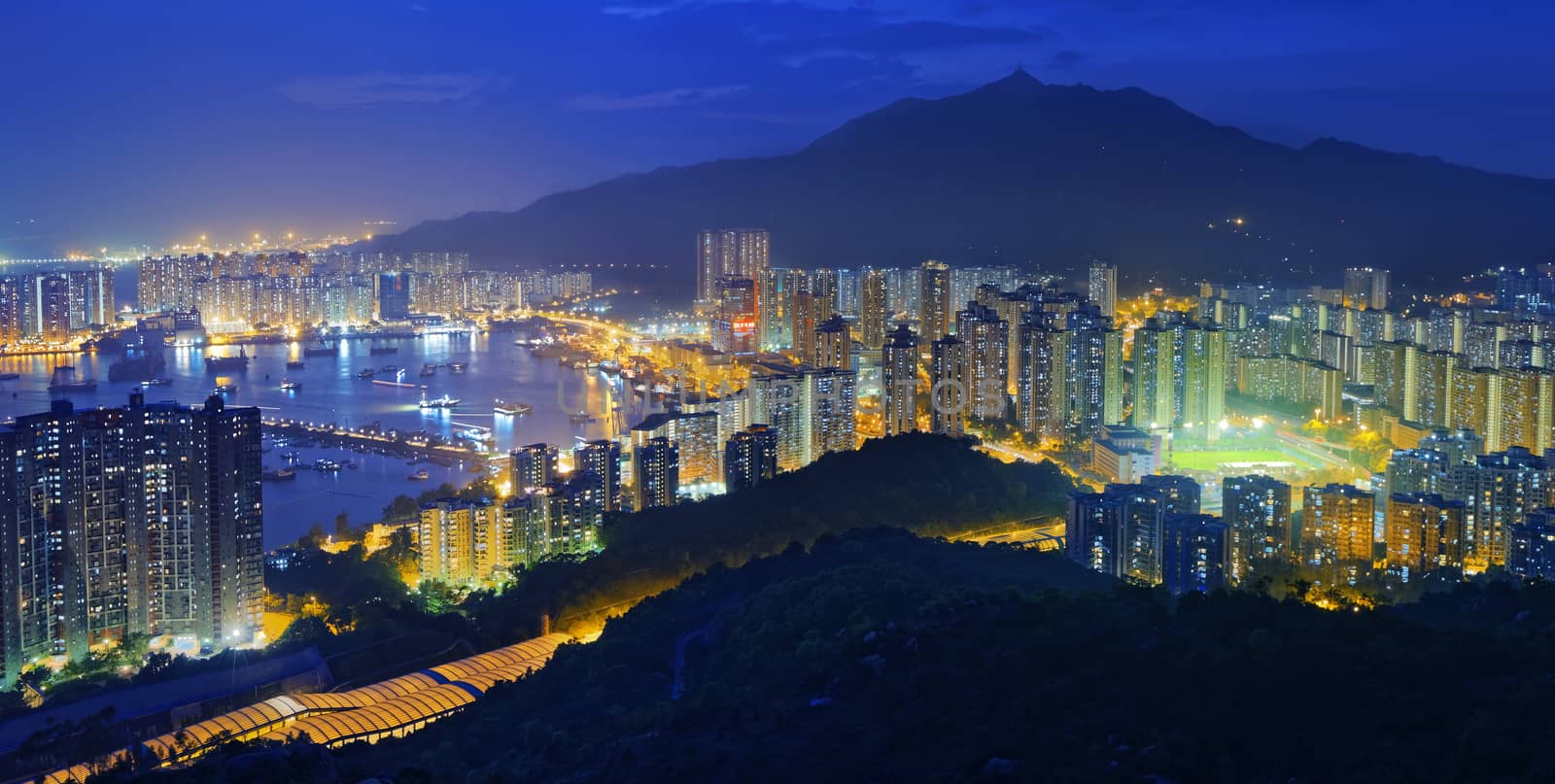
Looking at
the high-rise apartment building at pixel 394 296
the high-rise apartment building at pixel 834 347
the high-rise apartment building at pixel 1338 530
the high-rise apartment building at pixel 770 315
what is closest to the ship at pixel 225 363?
the high-rise apartment building at pixel 394 296

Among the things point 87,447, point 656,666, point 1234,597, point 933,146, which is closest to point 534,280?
point 933,146

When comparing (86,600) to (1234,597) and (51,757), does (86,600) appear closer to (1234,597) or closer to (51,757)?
(51,757)

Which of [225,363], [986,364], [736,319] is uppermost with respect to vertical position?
[736,319]

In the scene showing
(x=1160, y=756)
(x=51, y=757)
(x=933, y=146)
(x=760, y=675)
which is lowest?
(x=51, y=757)

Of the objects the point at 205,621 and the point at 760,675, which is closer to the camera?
the point at 760,675

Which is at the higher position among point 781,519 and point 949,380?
point 949,380

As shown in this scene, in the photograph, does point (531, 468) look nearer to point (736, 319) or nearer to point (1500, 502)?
point (1500, 502)

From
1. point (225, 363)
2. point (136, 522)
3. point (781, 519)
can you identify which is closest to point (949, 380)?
point (781, 519)

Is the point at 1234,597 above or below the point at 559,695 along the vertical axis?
above
